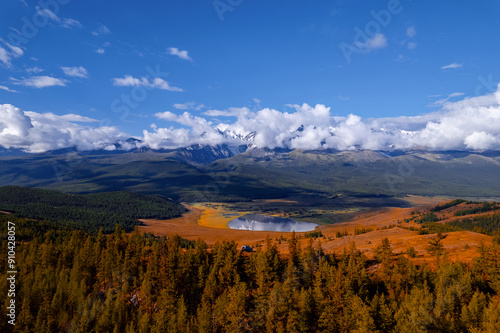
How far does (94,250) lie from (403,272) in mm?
86834

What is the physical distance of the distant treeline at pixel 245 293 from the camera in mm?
55250

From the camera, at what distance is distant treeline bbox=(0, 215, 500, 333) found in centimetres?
5525

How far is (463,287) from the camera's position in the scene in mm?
56562

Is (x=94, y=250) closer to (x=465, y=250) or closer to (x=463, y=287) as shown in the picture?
(x=463, y=287)

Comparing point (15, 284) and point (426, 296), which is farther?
point (15, 284)

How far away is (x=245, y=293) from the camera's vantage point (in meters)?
65.4

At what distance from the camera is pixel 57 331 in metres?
61.5

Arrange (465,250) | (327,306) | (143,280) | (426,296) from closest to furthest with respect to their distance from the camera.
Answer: (426,296) → (327,306) → (143,280) → (465,250)

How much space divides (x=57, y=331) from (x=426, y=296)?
79960mm

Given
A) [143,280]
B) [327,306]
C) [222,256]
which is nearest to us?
[327,306]

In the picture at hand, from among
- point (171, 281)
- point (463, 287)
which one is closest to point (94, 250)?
point (171, 281)

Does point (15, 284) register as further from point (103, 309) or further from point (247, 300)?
point (247, 300)

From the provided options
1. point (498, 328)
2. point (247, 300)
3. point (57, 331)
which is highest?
point (498, 328)

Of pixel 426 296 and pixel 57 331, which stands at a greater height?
pixel 426 296
